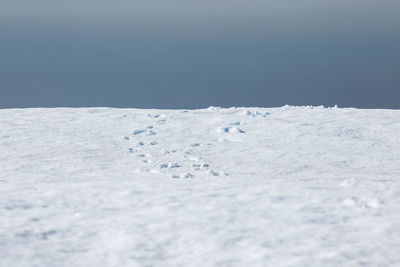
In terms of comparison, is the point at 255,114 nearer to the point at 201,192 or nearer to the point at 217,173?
the point at 217,173

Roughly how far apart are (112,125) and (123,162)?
121 inches

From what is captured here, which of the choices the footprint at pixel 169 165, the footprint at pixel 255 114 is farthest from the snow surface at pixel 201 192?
the footprint at pixel 255 114

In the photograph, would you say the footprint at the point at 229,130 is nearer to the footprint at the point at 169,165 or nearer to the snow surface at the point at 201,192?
the snow surface at the point at 201,192

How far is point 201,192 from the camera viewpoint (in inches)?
267

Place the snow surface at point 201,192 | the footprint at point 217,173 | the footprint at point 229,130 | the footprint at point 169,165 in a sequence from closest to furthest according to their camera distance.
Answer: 1. the snow surface at point 201,192
2. the footprint at point 217,173
3. the footprint at point 169,165
4. the footprint at point 229,130

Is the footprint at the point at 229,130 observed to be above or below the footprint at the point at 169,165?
above

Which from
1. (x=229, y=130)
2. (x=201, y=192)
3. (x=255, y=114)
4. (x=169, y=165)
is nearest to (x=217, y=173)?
(x=169, y=165)

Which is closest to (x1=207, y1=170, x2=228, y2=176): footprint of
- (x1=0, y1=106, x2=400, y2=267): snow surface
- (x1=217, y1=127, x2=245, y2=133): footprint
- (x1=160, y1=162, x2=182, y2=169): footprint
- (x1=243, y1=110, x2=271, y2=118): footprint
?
(x1=0, y1=106, x2=400, y2=267): snow surface

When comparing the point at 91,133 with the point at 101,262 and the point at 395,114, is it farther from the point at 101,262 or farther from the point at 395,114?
the point at 395,114

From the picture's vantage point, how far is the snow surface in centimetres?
509

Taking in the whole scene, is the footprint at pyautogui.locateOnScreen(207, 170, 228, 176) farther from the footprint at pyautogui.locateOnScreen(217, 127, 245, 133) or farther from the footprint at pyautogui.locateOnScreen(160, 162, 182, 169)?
the footprint at pyautogui.locateOnScreen(217, 127, 245, 133)

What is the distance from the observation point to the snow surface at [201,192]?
5.09 m

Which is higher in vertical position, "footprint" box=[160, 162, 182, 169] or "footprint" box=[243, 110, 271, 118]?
"footprint" box=[243, 110, 271, 118]

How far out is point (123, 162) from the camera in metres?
9.16
